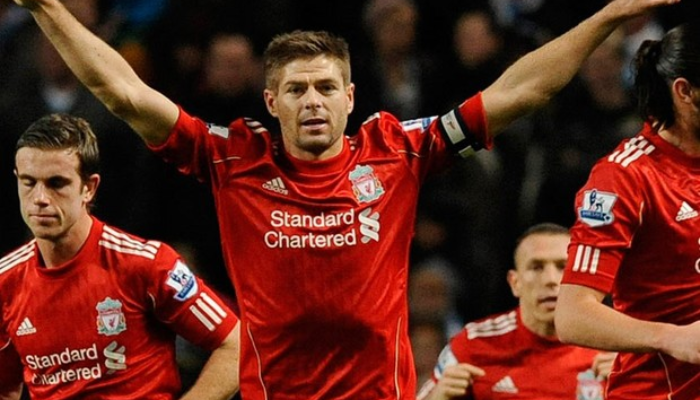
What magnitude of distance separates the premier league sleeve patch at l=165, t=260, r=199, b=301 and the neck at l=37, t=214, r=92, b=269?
0.37 metres

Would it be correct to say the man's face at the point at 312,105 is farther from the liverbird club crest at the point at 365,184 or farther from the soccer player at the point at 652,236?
the soccer player at the point at 652,236

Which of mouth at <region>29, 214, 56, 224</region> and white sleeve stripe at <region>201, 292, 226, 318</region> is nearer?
mouth at <region>29, 214, 56, 224</region>

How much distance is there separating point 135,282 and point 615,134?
3.74m

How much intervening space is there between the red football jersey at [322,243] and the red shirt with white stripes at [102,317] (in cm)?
44

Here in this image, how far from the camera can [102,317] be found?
5.77m

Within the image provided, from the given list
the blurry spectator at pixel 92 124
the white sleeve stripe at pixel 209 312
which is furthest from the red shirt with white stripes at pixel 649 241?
the blurry spectator at pixel 92 124

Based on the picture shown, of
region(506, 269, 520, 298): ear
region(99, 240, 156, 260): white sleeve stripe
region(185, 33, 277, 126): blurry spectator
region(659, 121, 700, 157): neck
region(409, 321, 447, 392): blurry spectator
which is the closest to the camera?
region(659, 121, 700, 157): neck

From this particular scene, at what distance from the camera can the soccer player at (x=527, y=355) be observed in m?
6.77

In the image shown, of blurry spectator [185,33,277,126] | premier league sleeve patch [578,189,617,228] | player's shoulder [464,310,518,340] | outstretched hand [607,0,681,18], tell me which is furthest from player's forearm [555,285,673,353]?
blurry spectator [185,33,277,126]

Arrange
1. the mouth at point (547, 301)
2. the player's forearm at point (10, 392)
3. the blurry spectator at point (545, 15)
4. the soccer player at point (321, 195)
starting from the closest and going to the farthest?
the soccer player at point (321, 195) < the player's forearm at point (10, 392) < the mouth at point (547, 301) < the blurry spectator at point (545, 15)

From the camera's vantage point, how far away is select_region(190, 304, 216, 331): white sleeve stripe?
584 cm

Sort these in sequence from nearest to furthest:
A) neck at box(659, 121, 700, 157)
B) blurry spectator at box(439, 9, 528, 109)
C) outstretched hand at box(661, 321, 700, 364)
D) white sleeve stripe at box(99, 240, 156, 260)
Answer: outstretched hand at box(661, 321, 700, 364) → neck at box(659, 121, 700, 157) → white sleeve stripe at box(99, 240, 156, 260) → blurry spectator at box(439, 9, 528, 109)

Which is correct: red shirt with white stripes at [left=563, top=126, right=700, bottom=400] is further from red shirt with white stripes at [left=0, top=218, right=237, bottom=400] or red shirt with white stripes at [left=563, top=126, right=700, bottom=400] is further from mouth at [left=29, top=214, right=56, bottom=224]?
mouth at [left=29, top=214, right=56, bottom=224]

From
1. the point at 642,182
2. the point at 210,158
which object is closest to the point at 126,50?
the point at 210,158
